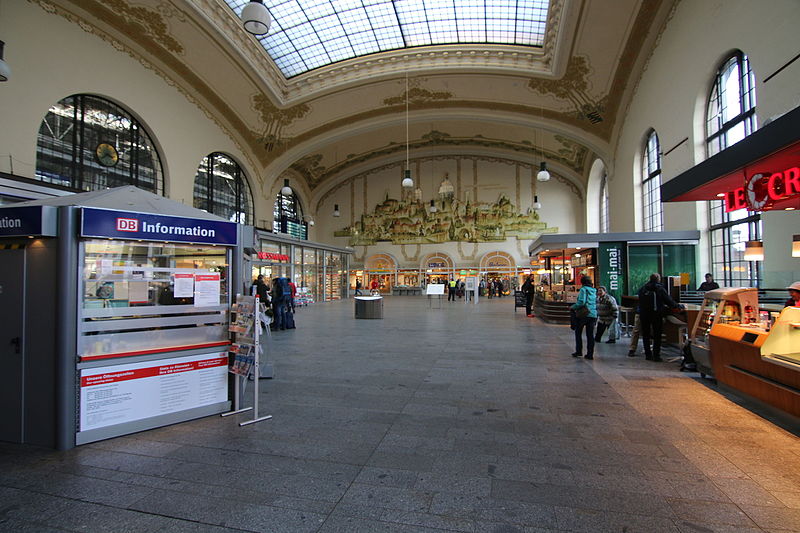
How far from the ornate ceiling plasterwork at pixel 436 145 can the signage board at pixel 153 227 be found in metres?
24.2

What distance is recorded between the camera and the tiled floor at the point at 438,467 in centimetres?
224

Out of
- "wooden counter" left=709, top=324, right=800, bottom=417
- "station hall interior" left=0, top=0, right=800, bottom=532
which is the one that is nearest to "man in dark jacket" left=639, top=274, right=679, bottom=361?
"station hall interior" left=0, top=0, right=800, bottom=532

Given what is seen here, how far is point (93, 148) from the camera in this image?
1347cm

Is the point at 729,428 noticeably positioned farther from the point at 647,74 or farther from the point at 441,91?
the point at 441,91

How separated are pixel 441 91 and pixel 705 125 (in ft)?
39.8

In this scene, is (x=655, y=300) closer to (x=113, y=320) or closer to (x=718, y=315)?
(x=718, y=315)

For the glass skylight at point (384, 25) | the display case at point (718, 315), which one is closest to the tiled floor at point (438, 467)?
the display case at point (718, 315)

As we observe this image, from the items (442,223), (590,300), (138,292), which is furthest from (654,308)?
(442,223)

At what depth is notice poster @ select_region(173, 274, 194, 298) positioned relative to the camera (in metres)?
3.92

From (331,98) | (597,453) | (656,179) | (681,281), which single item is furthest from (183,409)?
(331,98)

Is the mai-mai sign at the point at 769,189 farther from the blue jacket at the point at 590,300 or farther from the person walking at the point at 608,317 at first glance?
the person walking at the point at 608,317

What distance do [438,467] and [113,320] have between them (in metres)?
3.08

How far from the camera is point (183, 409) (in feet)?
12.6

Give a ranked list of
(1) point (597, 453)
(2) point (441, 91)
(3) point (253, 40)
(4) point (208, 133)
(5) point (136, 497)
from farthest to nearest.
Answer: (2) point (441, 91), (4) point (208, 133), (3) point (253, 40), (1) point (597, 453), (5) point (136, 497)
